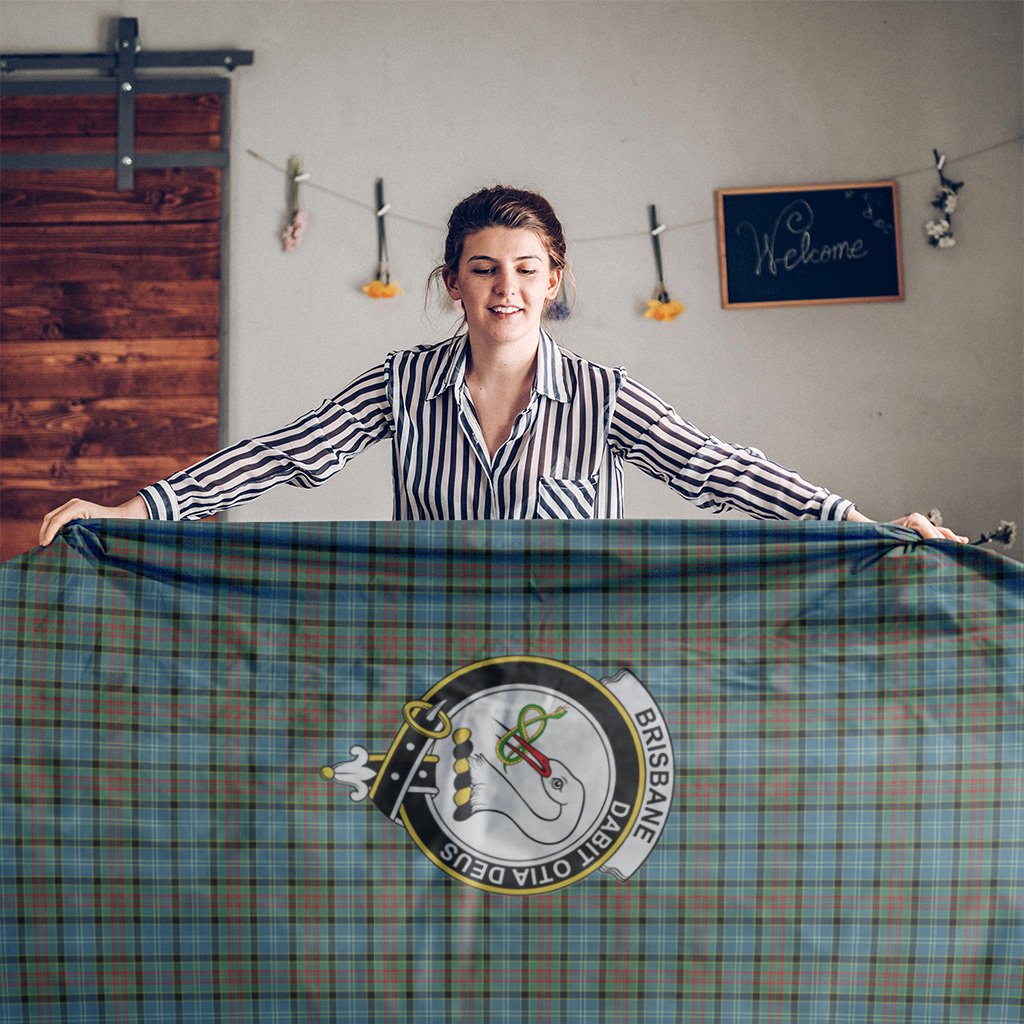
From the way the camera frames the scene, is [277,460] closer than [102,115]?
Yes

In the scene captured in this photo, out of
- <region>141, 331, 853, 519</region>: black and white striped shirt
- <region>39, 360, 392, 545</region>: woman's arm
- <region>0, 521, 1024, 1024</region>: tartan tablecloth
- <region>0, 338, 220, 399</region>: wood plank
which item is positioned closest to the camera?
<region>0, 521, 1024, 1024</region>: tartan tablecloth

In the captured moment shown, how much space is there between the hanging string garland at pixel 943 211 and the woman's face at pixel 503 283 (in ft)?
5.21

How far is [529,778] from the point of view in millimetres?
1333

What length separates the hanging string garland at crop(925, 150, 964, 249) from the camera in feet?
9.84

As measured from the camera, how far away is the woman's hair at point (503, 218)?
72.5 inches

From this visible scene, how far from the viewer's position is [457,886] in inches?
52.1

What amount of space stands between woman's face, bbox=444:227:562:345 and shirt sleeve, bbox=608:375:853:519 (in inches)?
7.8

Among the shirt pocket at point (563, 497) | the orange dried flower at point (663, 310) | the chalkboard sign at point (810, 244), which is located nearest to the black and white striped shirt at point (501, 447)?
the shirt pocket at point (563, 497)

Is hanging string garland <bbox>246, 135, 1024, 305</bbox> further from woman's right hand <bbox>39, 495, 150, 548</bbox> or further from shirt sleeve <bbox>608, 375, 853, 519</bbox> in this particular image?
woman's right hand <bbox>39, 495, 150, 548</bbox>

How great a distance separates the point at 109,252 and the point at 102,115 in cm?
39

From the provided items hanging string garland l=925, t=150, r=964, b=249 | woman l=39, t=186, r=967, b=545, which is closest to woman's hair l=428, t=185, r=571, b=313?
woman l=39, t=186, r=967, b=545

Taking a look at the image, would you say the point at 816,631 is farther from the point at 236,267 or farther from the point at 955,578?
the point at 236,267

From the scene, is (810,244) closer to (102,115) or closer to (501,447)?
(501,447)

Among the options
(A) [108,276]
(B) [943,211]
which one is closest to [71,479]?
(A) [108,276]
